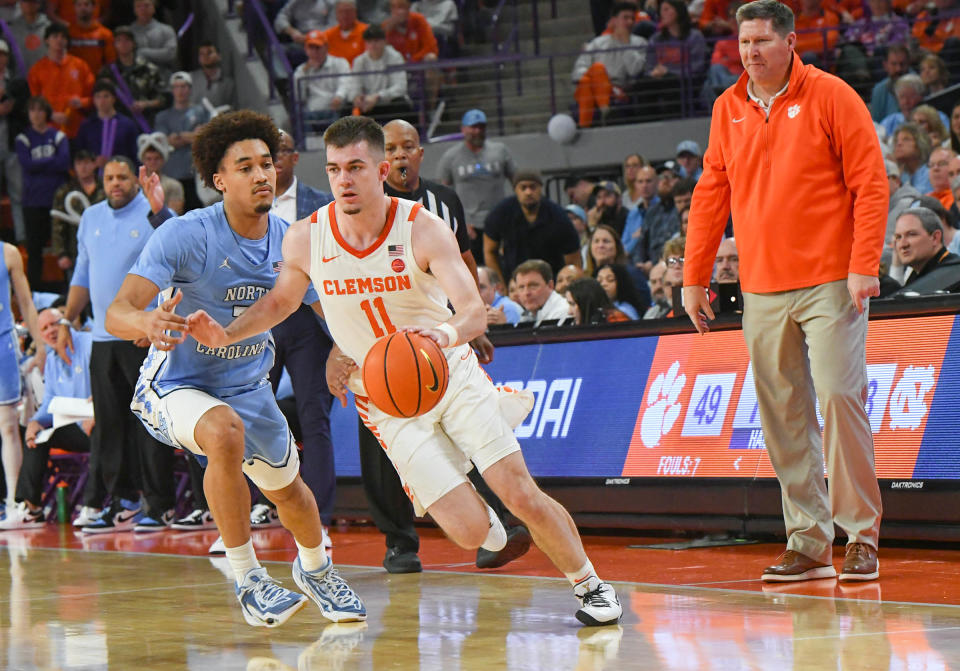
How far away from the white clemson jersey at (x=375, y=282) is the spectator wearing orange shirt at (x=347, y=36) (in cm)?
1239

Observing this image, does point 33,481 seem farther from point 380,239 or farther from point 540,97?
point 540,97

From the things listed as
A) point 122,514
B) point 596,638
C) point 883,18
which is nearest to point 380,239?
point 596,638

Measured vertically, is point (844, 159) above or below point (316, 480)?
above

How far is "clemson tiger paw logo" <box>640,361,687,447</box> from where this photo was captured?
811 centimetres

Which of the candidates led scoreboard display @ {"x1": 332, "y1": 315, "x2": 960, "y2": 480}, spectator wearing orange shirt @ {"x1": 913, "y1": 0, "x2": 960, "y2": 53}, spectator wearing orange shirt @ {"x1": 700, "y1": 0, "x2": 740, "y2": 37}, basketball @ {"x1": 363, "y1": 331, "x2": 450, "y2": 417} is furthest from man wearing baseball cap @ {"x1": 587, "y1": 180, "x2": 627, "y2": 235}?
basketball @ {"x1": 363, "y1": 331, "x2": 450, "y2": 417}

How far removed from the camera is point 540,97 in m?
18.0

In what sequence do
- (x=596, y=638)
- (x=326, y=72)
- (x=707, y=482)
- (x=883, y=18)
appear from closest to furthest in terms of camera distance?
(x=596, y=638) → (x=707, y=482) → (x=883, y=18) → (x=326, y=72)

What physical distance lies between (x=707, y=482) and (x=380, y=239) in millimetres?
2927

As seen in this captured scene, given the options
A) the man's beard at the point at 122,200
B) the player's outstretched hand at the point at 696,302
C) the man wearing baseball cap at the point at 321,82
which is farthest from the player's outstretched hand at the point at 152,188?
the man wearing baseball cap at the point at 321,82

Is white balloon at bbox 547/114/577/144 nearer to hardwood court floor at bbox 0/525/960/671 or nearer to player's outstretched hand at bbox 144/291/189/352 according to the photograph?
hardwood court floor at bbox 0/525/960/671

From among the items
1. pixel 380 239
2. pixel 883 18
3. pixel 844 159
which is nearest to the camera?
pixel 380 239

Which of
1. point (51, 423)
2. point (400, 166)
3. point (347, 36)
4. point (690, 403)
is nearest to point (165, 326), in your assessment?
point (400, 166)

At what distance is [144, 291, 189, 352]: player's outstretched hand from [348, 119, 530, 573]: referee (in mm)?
1962

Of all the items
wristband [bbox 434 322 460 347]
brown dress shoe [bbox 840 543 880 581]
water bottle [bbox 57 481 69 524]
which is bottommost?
water bottle [bbox 57 481 69 524]
